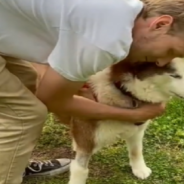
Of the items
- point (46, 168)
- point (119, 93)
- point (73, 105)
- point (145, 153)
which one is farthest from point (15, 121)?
point (145, 153)

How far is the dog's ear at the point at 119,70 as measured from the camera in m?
2.45

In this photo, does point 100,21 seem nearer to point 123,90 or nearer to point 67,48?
point 67,48

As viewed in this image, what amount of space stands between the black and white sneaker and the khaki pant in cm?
60

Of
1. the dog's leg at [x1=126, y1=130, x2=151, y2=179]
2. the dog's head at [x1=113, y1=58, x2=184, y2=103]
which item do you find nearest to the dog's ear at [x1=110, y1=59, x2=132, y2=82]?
the dog's head at [x1=113, y1=58, x2=184, y2=103]

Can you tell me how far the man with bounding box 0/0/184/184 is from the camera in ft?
5.83

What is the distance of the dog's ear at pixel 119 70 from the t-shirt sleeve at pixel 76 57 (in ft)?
1.81

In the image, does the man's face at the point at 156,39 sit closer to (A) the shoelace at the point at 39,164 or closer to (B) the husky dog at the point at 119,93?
(B) the husky dog at the point at 119,93

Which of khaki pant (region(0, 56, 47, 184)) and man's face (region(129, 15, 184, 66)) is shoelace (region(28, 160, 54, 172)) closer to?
khaki pant (region(0, 56, 47, 184))

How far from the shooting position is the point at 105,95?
2541 millimetres

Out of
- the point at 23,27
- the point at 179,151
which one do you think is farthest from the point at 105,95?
the point at 179,151

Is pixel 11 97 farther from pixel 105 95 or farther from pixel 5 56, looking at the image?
pixel 105 95

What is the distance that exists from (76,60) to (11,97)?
0.54 m

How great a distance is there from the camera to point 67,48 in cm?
183

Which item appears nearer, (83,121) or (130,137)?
Answer: (83,121)
